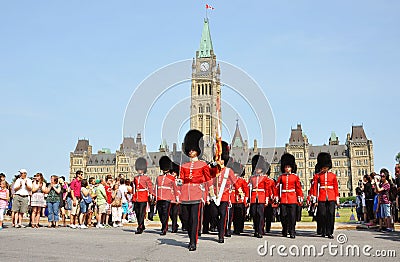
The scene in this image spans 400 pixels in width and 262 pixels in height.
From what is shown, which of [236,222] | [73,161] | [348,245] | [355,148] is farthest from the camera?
[73,161]

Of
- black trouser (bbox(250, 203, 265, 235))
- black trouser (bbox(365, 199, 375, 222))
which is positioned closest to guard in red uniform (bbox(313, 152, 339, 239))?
black trouser (bbox(250, 203, 265, 235))

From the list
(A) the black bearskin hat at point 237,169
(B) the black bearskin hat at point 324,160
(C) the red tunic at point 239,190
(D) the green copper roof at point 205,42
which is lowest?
(C) the red tunic at point 239,190

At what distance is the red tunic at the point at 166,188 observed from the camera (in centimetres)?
1520

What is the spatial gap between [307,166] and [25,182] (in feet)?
411

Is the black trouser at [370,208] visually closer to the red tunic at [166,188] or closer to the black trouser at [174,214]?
the black trouser at [174,214]

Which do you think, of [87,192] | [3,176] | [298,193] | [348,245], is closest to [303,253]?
[348,245]

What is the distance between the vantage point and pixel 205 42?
12800cm

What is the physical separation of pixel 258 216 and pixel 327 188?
2.18 metres

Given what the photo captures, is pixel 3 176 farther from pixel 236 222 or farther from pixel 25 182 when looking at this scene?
pixel 236 222

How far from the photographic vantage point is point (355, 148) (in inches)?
5271

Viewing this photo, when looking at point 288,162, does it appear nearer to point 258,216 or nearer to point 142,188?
point 258,216
